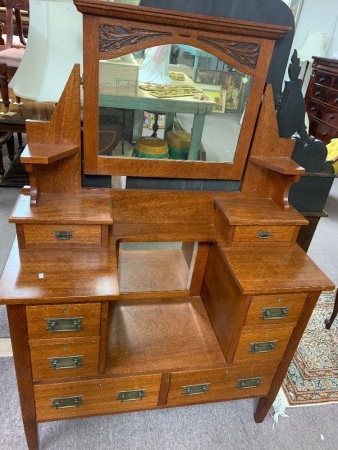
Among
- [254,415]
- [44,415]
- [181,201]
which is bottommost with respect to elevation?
[254,415]

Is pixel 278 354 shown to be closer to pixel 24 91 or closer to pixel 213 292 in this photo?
pixel 213 292

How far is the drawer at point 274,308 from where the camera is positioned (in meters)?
1.03

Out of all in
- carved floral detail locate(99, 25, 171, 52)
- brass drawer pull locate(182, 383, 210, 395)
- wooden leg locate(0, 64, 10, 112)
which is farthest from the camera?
wooden leg locate(0, 64, 10, 112)

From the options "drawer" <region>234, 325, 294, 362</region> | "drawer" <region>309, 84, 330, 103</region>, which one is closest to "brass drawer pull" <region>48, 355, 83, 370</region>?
"drawer" <region>234, 325, 294, 362</region>

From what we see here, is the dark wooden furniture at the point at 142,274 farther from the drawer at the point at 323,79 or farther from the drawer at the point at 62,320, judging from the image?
the drawer at the point at 323,79

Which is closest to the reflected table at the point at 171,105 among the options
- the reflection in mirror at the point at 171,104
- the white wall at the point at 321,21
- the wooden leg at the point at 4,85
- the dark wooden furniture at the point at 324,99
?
the reflection in mirror at the point at 171,104

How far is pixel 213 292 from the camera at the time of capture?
1277 millimetres

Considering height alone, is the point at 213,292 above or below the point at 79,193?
below

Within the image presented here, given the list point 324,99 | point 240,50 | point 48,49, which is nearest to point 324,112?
point 324,99

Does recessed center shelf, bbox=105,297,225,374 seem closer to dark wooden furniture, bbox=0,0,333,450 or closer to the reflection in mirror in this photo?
dark wooden furniture, bbox=0,0,333,450

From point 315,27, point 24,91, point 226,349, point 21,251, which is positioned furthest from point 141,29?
point 315,27

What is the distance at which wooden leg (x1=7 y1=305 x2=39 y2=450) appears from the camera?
89cm

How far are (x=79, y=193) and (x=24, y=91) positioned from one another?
34 centimetres

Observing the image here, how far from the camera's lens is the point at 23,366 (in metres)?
0.97
